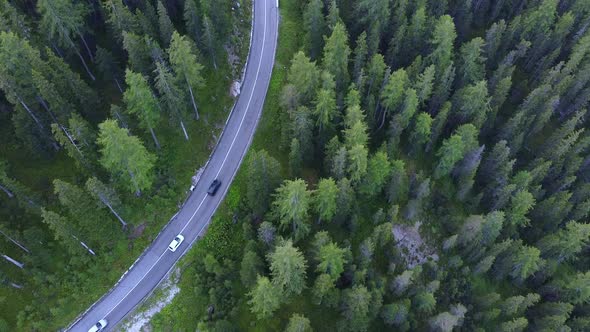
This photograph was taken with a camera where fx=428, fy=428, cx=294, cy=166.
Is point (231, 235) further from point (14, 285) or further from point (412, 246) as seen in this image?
point (412, 246)

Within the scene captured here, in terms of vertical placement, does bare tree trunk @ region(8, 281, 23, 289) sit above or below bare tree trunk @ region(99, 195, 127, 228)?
below

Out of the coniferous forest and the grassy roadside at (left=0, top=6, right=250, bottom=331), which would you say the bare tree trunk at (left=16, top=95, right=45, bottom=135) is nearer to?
the coniferous forest

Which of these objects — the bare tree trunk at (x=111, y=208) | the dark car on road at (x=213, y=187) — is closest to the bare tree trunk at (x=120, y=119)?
the bare tree trunk at (x=111, y=208)

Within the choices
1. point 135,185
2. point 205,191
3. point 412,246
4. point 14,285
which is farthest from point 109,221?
point 412,246

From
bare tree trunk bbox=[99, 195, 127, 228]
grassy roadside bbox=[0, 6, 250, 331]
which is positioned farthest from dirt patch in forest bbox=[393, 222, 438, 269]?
bare tree trunk bbox=[99, 195, 127, 228]

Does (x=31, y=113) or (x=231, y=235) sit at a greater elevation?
(x=31, y=113)
